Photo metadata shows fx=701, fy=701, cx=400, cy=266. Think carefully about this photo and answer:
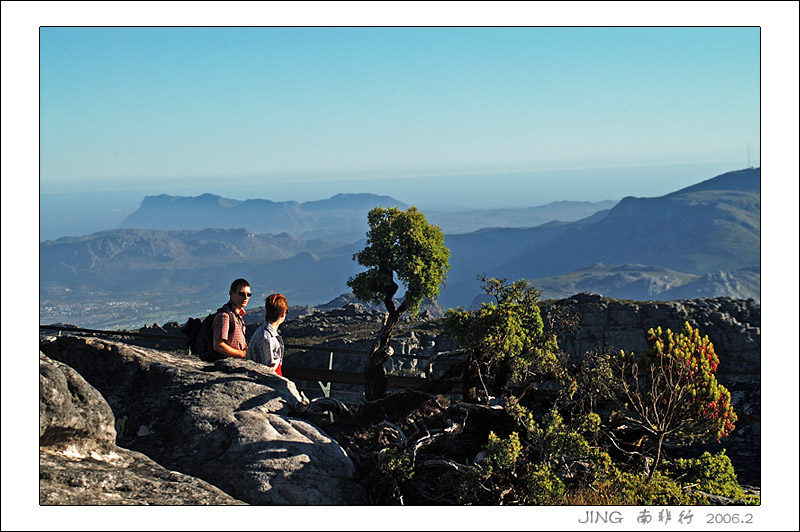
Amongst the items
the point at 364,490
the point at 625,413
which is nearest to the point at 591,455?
the point at 625,413

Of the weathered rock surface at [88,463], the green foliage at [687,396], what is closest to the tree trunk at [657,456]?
the green foliage at [687,396]

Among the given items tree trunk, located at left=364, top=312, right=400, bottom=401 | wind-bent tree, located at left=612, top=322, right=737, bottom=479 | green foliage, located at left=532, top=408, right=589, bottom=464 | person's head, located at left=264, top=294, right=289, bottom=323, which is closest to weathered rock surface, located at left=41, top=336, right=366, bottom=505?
person's head, located at left=264, top=294, right=289, bottom=323

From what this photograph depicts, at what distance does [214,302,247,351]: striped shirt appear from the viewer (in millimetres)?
11453

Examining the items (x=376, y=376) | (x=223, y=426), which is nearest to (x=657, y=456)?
(x=376, y=376)

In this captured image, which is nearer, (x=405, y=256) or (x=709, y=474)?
(x=709, y=474)

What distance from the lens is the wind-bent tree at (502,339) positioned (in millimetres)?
12062

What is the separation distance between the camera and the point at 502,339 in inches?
474

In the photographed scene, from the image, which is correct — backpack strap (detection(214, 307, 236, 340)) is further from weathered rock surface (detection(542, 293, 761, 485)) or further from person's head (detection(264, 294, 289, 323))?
weathered rock surface (detection(542, 293, 761, 485))

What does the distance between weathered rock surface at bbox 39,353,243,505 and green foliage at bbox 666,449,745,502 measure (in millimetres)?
7205

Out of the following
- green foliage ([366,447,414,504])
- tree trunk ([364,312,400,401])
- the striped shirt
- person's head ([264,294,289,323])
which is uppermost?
person's head ([264,294,289,323])

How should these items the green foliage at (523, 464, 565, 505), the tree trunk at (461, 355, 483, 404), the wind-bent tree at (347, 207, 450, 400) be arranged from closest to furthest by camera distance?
the green foliage at (523, 464, 565, 505), the tree trunk at (461, 355, 483, 404), the wind-bent tree at (347, 207, 450, 400)

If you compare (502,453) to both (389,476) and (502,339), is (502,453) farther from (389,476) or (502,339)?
(502,339)

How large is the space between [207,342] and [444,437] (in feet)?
14.0

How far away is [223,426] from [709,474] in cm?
781
